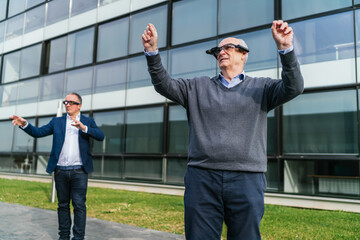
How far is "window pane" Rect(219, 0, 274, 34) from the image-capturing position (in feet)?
33.2

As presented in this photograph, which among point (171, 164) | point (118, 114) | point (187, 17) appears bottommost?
point (171, 164)

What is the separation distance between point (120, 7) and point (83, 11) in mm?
2356

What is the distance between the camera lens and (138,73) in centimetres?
1281

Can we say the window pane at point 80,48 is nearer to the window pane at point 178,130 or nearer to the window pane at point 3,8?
the window pane at point 178,130

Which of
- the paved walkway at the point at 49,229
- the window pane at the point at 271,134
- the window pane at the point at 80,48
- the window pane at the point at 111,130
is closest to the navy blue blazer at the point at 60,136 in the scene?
the paved walkway at the point at 49,229

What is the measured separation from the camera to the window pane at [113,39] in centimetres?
1364

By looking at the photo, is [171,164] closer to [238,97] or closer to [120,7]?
[120,7]

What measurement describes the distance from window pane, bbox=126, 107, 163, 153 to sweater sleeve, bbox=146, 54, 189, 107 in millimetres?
9612

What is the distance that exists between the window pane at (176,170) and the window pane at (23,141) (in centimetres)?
808

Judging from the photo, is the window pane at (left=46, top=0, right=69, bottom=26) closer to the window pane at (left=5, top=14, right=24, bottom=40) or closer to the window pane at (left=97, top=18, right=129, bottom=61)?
the window pane at (left=5, top=14, right=24, bottom=40)

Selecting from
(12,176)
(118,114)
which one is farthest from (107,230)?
(12,176)

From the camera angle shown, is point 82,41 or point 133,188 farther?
point 82,41

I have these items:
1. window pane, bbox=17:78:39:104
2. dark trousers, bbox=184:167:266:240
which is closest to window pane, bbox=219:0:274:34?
dark trousers, bbox=184:167:266:240

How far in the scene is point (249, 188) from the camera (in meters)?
2.23
